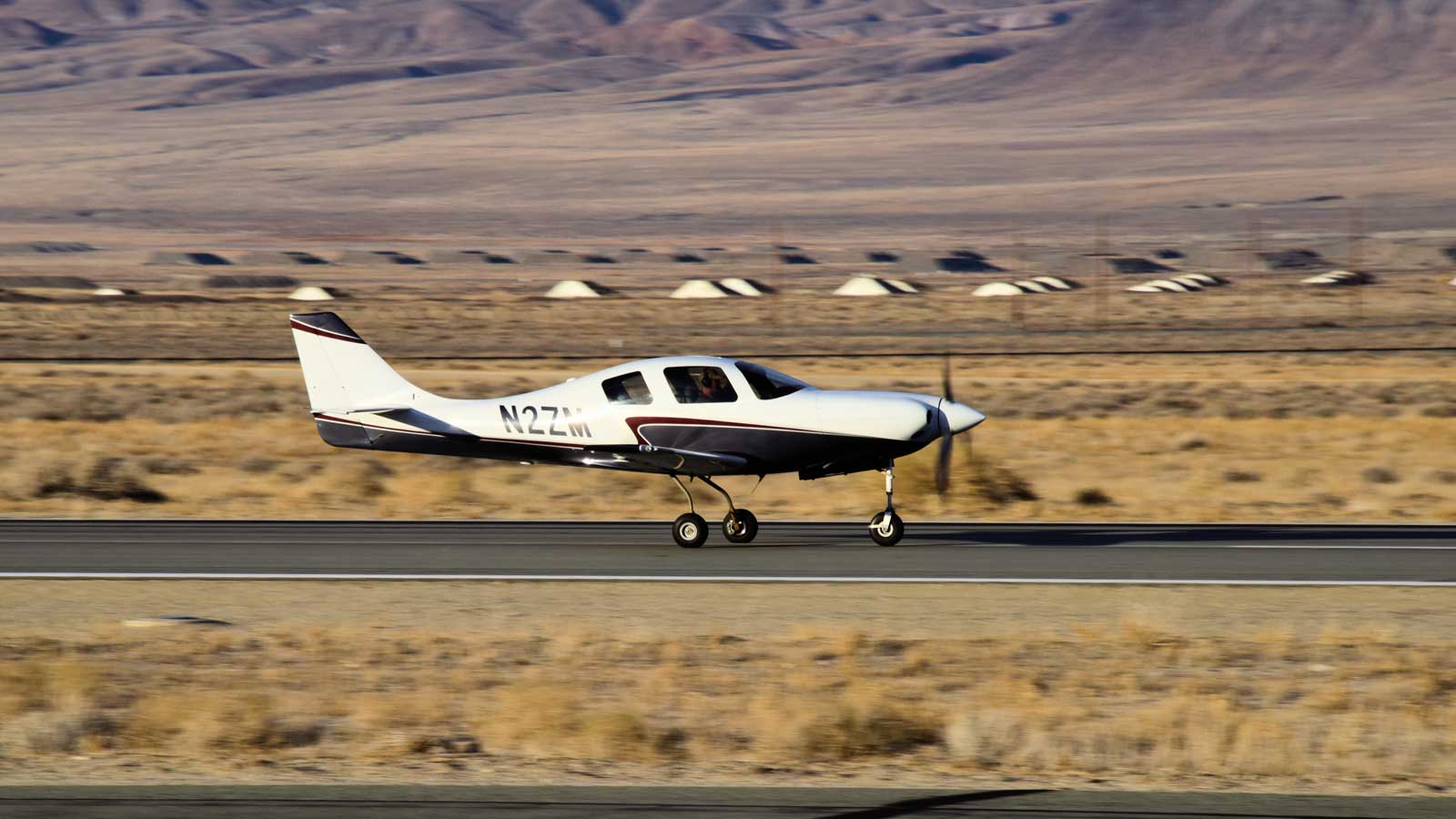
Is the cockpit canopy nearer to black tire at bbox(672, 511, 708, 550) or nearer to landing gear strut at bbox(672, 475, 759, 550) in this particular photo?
landing gear strut at bbox(672, 475, 759, 550)

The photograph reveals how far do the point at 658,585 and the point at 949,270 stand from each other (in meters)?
134

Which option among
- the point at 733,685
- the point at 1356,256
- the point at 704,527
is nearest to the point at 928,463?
the point at 704,527

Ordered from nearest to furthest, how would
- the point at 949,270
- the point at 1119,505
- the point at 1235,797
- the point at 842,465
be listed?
1. the point at 1235,797
2. the point at 842,465
3. the point at 1119,505
4. the point at 949,270

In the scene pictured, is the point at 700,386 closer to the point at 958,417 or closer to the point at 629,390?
the point at 629,390

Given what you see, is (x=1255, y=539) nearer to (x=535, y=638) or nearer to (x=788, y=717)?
(x=535, y=638)

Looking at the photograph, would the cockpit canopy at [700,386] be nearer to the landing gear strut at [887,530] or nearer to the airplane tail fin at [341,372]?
the landing gear strut at [887,530]

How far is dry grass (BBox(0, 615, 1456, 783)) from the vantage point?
1133 centimetres

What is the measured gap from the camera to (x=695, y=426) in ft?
70.0

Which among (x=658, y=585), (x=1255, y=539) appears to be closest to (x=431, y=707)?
(x=658, y=585)

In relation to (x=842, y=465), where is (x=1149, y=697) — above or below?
below

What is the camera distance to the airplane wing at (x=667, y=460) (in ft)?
69.4

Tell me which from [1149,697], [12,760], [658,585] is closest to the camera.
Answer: [12,760]

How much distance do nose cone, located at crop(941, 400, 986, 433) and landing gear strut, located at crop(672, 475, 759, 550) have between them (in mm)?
2665

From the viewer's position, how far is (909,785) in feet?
34.1
